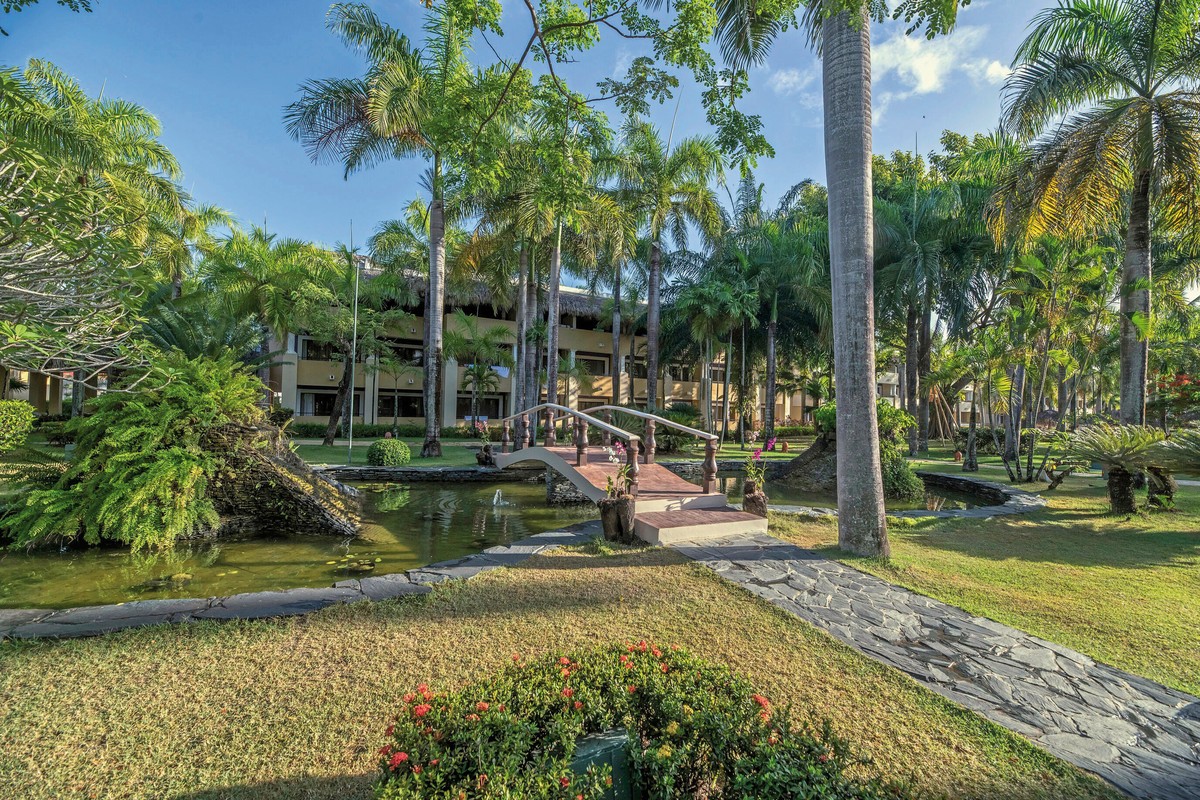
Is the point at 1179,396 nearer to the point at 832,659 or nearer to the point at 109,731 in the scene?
the point at 832,659

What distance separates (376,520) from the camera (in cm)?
934

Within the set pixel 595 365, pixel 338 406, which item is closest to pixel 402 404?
pixel 338 406

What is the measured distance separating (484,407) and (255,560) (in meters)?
25.4

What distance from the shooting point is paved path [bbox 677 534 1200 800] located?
2.64 metres

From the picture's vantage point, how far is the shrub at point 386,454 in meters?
14.2

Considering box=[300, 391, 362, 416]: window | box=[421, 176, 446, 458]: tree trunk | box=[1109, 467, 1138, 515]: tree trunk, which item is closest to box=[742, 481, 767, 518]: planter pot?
box=[1109, 467, 1138, 515]: tree trunk

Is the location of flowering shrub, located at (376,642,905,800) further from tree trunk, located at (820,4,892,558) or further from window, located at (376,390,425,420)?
window, located at (376,390,425,420)

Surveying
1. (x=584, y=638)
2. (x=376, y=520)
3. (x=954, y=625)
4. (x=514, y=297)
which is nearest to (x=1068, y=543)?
(x=954, y=625)

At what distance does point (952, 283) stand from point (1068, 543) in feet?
58.1

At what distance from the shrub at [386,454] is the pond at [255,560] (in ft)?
13.5

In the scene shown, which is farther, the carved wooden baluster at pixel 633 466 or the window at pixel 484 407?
the window at pixel 484 407

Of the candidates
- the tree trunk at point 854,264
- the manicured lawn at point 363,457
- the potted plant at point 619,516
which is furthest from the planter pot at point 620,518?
the manicured lawn at point 363,457

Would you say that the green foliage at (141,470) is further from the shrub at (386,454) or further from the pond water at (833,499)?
the pond water at (833,499)

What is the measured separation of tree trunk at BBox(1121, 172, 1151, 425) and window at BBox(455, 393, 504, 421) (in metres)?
27.1
